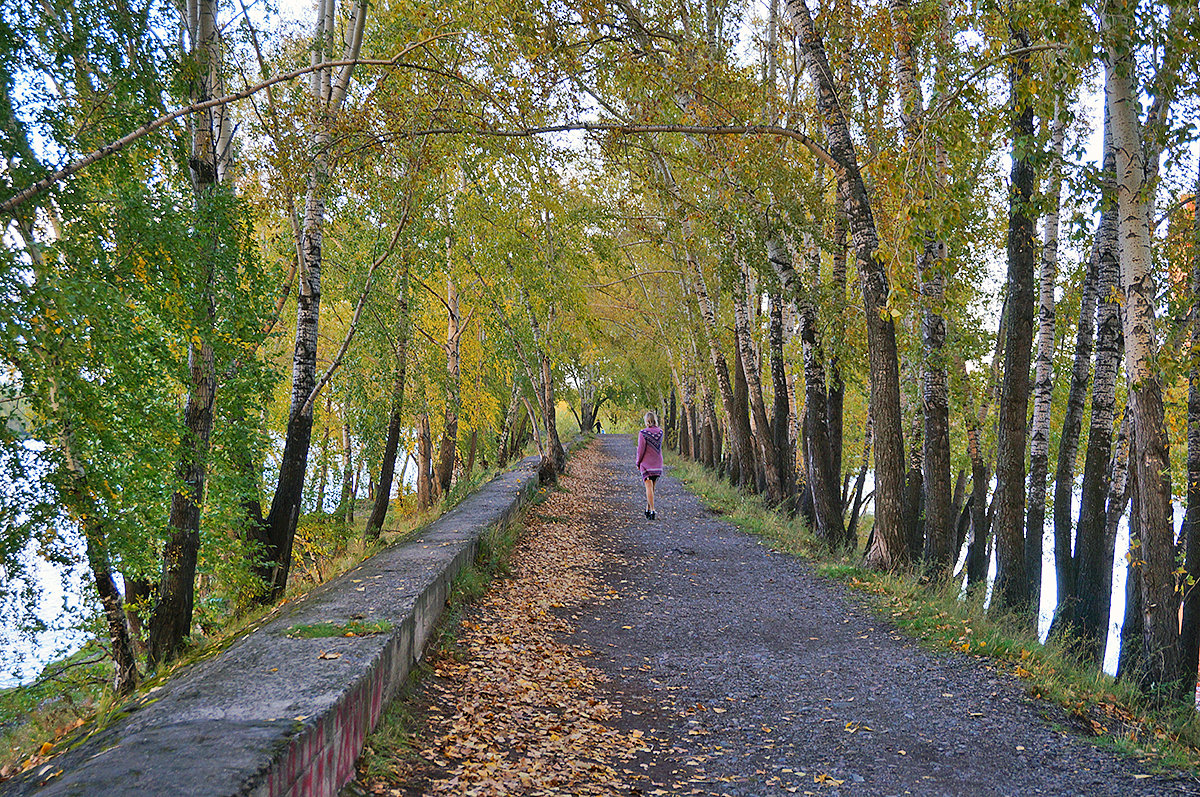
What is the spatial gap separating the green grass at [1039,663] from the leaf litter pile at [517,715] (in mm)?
2849

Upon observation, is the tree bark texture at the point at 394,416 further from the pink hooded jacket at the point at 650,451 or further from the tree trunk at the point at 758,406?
the tree trunk at the point at 758,406

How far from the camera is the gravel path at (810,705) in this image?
441cm

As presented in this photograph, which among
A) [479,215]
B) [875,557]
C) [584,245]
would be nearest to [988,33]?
[875,557]

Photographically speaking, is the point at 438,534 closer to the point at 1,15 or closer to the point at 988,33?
the point at 1,15

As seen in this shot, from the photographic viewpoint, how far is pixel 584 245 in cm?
1700

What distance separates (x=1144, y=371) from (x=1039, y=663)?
7.69ft

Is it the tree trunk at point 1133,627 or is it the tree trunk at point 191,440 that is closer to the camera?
the tree trunk at point 1133,627

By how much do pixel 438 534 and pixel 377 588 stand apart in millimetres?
3134

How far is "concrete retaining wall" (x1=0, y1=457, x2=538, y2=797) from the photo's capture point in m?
2.94

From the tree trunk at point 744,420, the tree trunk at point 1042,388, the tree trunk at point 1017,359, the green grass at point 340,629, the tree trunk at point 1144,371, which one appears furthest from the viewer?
the tree trunk at point 744,420

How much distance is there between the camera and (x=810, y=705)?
220 inches

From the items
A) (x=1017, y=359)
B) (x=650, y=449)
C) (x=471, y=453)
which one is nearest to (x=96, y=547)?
(x=1017, y=359)

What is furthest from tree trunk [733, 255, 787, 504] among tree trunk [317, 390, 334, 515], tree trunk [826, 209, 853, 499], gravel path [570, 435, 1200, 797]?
tree trunk [317, 390, 334, 515]

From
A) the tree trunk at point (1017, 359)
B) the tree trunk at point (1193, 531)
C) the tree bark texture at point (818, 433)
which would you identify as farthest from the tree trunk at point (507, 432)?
the tree trunk at point (1193, 531)
